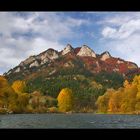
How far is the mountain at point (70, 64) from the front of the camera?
2877cm

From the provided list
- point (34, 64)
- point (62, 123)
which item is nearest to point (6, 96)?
point (34, 64)

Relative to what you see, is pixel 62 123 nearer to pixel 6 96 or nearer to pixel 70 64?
pixel 6 96

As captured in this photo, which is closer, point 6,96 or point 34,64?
point 6,96

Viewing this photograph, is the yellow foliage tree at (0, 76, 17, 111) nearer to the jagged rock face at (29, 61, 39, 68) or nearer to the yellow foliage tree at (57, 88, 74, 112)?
the yellow foliage tree at (57, 88, 74, 112)

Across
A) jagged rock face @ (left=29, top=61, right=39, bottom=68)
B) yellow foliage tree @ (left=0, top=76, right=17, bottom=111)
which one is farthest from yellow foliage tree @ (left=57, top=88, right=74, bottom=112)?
jagged rock face @ (left=29, top=61, right=39, bottom=68)

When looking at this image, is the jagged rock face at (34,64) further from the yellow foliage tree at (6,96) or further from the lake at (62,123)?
the lake at (62,123)

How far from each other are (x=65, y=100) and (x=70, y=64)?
7397 millimetres

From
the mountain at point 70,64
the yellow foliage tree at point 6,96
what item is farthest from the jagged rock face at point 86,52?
the yellow foliage tree at point 6,96

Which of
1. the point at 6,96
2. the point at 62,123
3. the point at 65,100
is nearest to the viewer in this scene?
the point at 62,123

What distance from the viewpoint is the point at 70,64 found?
32.8 metres

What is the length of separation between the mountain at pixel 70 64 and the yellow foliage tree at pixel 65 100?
3.69 metres

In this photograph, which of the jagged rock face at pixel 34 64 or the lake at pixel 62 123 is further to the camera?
the jagged rock face at pixel 34 64
